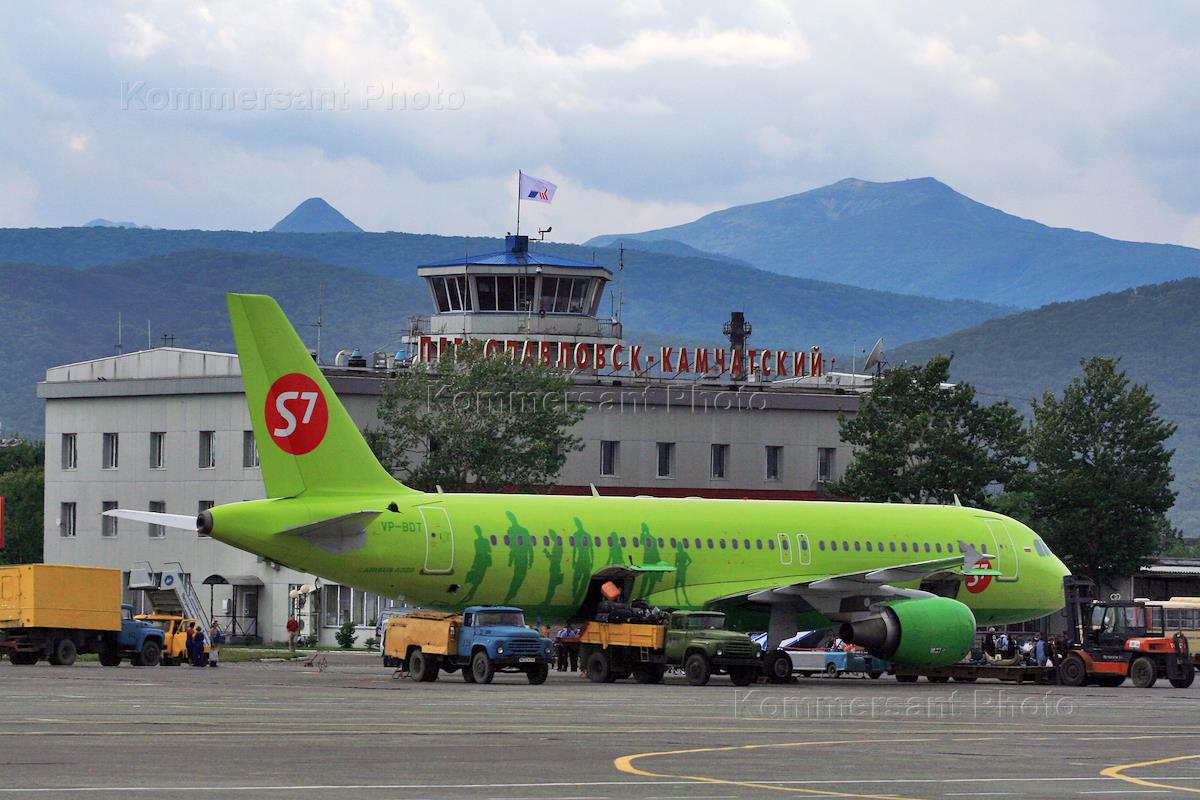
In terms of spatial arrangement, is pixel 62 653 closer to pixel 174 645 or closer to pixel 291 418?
pixel 174 645

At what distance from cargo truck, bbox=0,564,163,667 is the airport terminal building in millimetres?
26115

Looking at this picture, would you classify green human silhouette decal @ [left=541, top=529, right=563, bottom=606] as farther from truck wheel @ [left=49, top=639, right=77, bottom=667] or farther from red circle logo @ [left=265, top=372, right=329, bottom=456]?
truck wheel @ [left=49, top=639, right=77, bottom=667]

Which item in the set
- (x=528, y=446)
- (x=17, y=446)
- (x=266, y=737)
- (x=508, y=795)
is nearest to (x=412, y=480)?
(x=528, y=446)

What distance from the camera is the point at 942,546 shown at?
52.5 meters

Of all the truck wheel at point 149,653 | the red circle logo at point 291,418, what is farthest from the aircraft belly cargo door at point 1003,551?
the truck wheel at point 149,653

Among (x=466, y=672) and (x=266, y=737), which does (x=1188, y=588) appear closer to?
(x=466, y=672)

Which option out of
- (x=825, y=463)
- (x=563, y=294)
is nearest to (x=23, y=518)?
(x=563, y=294)

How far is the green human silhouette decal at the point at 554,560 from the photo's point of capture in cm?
4522

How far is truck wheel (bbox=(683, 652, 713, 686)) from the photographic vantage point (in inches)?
1678

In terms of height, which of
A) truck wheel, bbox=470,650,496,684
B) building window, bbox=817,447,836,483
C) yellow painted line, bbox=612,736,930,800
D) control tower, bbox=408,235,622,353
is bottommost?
yellow painted line, bbox=612,736,930,800

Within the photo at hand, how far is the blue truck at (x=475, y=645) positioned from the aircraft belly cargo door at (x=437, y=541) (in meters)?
1.15

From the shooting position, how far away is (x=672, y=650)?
43.1 meters

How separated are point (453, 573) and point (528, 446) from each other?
36247 millimetres

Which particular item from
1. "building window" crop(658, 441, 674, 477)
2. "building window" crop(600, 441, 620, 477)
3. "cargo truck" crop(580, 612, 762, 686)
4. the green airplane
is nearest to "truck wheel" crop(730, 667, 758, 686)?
"cargo truck" crop(580, 612, 762, 686)
